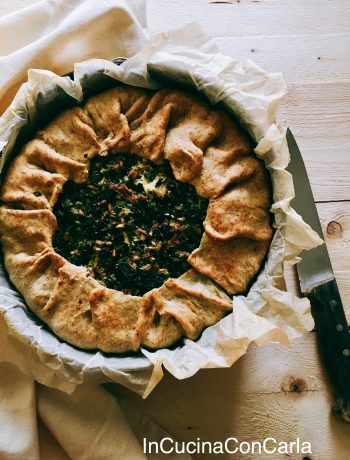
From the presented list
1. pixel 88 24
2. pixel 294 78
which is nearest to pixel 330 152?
pixel 294 78

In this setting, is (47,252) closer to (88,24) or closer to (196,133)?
(196,133)

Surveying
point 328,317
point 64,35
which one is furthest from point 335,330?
point 64,35

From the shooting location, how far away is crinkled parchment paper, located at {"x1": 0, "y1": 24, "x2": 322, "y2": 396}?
6.03ft

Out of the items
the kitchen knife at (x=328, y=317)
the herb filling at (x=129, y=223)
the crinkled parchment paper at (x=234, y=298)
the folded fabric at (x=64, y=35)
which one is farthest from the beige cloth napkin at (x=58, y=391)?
the kitchen knife at (x=328, y=317)

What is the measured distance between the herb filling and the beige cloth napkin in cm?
38

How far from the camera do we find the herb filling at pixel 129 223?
1968mm

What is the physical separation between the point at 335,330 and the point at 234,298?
42 cm

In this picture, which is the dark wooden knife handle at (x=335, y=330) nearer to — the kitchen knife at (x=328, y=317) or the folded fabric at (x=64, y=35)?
→ the kitchen knife at (x=328, y=317)

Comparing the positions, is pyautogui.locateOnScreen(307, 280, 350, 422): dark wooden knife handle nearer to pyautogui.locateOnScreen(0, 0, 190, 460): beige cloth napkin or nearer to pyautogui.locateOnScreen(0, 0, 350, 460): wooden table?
pyautogui.locateOnScreen(0, 0, 350, 460): wooden table

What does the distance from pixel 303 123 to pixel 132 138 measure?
68 cm

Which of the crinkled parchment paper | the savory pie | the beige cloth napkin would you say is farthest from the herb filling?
the beige cloth napkin

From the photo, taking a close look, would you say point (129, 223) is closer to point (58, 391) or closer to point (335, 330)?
point (58, 391)

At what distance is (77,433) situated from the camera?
202 cm

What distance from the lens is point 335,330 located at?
209 centimetres
